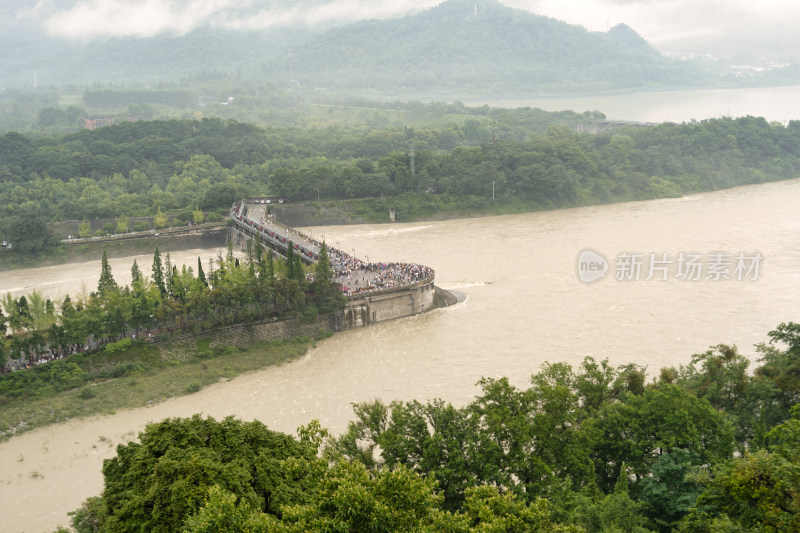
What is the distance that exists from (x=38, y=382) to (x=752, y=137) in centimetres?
7733

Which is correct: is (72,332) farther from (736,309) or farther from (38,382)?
(736,309)

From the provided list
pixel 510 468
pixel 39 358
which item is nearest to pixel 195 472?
pixel 510 468

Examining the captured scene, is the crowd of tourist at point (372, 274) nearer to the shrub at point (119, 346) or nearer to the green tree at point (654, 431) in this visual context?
the shrub at point (119, 346)

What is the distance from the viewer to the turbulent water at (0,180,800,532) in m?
25.0

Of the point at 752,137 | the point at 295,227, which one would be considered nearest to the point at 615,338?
the point at 295,227

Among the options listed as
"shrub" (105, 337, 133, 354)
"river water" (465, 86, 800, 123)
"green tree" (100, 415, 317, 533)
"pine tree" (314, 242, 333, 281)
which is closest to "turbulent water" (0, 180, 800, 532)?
"pine tree" (314, 242, 333, 281)

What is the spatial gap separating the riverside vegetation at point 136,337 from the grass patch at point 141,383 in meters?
0.04

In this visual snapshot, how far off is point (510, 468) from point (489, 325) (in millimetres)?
17540

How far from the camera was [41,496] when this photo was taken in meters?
21.9

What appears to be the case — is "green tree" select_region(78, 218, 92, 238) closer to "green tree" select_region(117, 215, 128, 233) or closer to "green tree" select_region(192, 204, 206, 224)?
"green tree" select_region(117, 215, 128, 233)

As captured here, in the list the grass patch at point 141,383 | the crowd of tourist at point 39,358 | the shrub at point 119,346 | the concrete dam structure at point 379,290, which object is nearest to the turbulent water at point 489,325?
the grass patch at point 141,383

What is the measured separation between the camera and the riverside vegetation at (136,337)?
27625 millimetres

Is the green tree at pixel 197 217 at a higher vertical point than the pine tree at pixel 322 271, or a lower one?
higher

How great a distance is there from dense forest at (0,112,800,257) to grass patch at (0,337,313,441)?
2415cm
